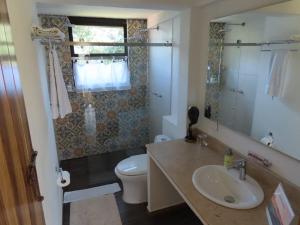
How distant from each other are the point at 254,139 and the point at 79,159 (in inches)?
109

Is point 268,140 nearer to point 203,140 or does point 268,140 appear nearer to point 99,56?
point 203,140

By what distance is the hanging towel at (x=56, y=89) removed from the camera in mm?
1828

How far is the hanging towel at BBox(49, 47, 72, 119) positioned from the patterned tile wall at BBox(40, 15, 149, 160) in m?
1.37

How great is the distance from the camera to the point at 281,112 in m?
1.41

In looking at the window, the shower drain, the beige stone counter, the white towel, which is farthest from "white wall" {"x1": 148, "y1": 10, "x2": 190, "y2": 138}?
the white towel

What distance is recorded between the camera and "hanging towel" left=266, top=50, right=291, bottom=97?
1.37m

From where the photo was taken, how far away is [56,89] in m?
1.89

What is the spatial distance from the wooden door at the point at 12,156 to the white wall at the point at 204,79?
58.9 inches

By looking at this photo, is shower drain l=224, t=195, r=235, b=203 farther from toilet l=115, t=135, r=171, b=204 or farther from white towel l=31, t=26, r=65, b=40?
white towel l=31, t=26, r=65, b=40

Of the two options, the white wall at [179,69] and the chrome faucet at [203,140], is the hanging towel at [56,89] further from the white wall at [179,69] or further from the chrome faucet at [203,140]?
the chrome faucet at [203,140]

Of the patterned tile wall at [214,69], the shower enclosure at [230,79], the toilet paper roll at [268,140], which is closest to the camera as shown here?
the toilet paper roll at [268,140]

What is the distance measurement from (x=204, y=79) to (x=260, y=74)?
65 cm

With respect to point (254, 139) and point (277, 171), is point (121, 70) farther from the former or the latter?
point (277, 171)

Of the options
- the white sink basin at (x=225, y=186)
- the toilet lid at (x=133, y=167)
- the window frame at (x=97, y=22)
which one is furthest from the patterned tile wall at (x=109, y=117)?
the white sink basin at (x=225, y=186)
